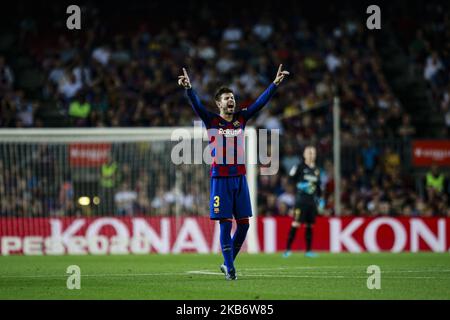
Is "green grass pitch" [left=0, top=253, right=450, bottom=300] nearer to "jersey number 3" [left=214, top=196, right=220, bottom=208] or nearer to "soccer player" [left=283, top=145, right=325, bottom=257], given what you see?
"jersey number 3" [left=214, top=196, right=220, bottom=208]

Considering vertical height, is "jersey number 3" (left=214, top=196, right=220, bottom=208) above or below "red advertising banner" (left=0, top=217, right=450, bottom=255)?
above

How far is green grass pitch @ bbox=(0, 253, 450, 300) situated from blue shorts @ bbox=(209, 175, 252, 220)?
869 mm

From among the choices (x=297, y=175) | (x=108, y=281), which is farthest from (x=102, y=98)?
(x=108, y=281)

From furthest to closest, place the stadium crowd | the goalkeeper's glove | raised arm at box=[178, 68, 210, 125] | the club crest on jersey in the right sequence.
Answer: the stadium crowd → the goalkeeper's glove → the club crest on jersey → raised arm at box=[178, 68, 210, 125]

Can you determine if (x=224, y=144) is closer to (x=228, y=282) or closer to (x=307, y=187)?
(x=228, y=282)

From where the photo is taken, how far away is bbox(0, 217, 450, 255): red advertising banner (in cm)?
2406

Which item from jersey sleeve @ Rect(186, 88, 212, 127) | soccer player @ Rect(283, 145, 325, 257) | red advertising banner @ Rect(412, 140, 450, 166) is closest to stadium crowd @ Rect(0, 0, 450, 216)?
red advertising banner @ Rect(412, 140, 450, 166)

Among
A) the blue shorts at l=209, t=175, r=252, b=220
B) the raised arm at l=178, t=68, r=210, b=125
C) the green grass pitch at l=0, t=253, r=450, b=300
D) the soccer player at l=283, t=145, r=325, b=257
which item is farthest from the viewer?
the soccer player at l=283, t=145, r=325, b=257

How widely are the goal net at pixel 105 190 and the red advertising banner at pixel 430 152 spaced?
4784mm

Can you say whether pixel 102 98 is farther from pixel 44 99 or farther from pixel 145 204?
pixel 145 204

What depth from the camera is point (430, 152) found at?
2673 cm

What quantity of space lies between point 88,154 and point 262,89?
239 inches

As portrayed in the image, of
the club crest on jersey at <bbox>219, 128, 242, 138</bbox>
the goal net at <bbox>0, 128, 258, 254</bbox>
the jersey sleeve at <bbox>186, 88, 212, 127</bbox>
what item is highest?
the jersey sleeve at <bbox>186, 88, 212, 127</bbox>
